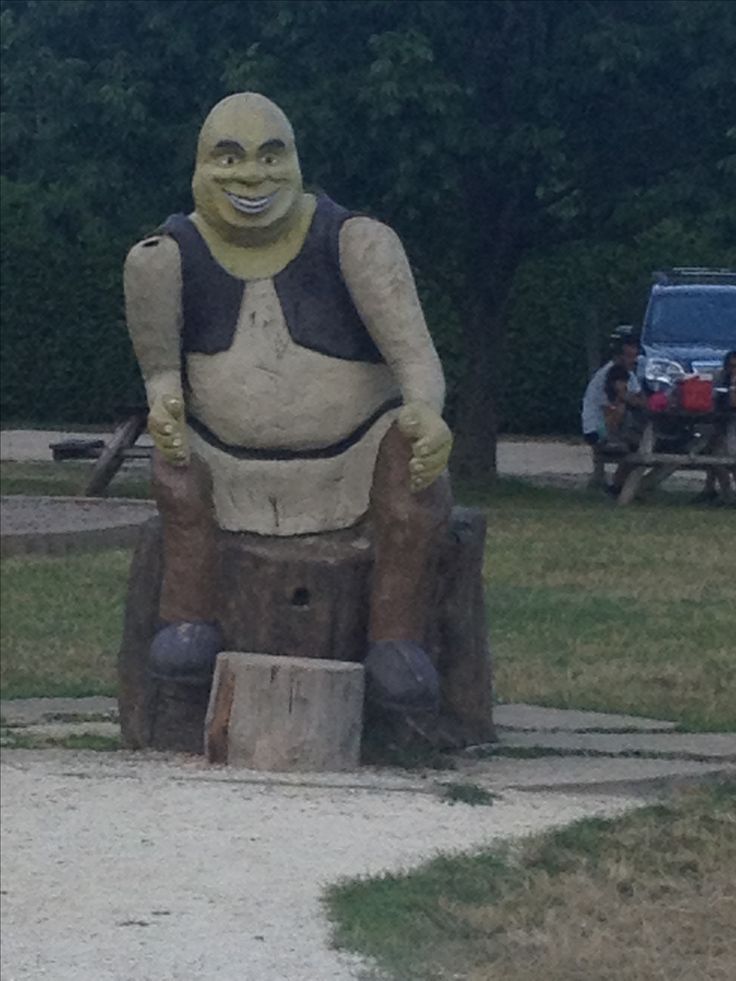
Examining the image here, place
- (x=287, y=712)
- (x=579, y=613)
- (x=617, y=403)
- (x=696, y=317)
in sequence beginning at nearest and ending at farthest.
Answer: (x=287, y=712) < (x=579, y=613) < (x=696, y=317) < (x=617, y=403)

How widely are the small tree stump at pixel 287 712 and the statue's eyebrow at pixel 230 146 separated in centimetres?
153

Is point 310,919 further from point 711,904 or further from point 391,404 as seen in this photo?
point 391,404

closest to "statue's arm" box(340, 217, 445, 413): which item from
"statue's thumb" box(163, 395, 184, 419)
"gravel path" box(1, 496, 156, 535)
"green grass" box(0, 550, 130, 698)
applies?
"statue's thumb" box(163, 395, 184, 419)

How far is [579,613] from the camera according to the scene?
1038 centimetres

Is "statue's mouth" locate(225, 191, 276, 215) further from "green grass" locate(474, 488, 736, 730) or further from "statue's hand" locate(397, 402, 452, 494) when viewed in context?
"green grass" locate(474, 488, 736, 730)

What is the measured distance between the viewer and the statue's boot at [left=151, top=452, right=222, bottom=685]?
7.56 meters

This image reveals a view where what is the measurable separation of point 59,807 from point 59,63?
8.45 metres

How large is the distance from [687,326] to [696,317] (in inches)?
2.4

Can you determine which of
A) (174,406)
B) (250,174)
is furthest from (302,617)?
(250,174)

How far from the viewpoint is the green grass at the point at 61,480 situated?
16500 millimetres

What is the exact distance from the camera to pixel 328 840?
657 cm

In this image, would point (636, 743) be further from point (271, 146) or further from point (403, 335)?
point (271, 146)

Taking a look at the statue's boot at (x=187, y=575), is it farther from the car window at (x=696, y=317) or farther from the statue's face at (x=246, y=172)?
the car window at (x=696, y=317)

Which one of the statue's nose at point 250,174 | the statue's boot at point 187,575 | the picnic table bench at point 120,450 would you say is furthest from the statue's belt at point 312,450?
the picnic table bench at point 120,450
